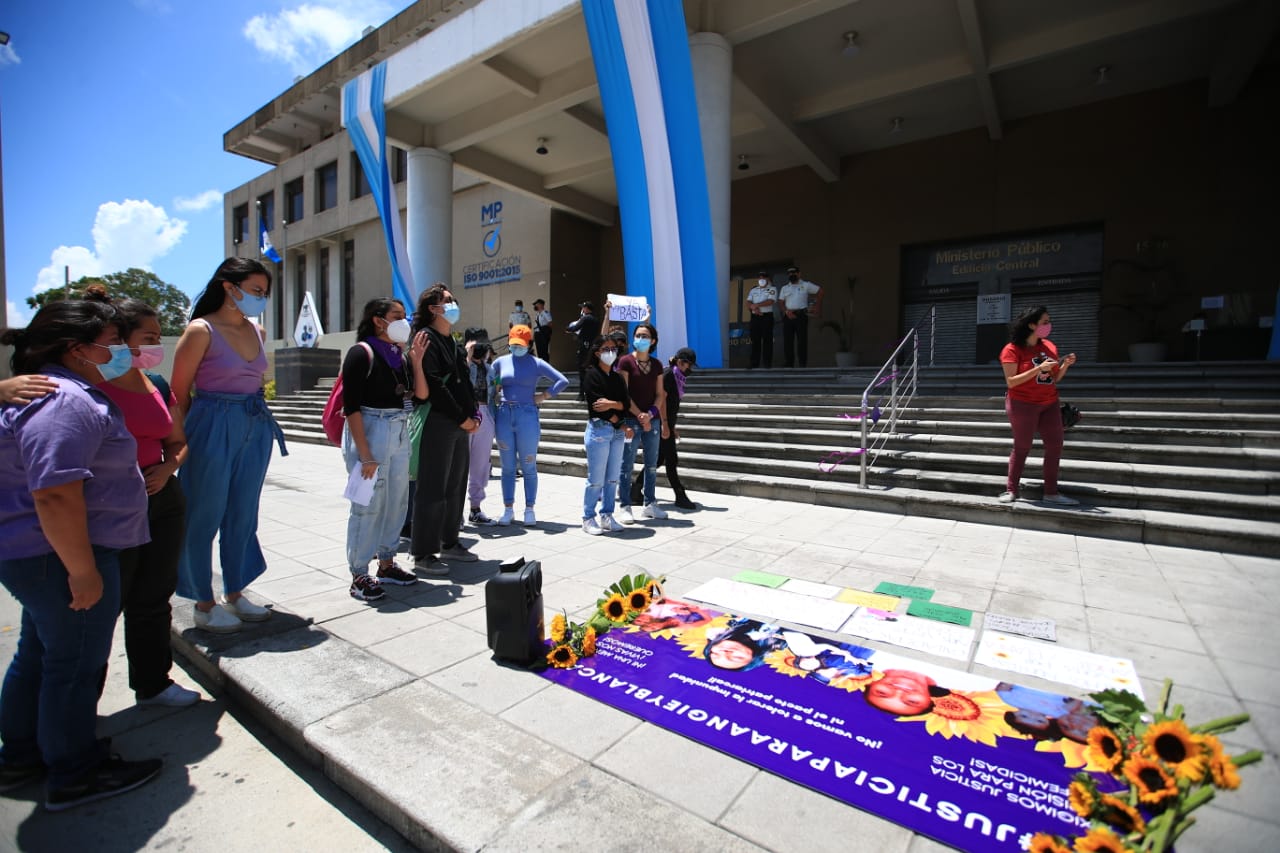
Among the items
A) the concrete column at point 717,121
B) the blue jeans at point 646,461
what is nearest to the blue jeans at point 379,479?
the blue jeans at point 646,461

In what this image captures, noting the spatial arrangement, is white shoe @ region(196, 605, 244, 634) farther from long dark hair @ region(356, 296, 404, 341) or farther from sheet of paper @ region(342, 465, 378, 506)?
long dark hair @ region(356, 296, 404, 341)

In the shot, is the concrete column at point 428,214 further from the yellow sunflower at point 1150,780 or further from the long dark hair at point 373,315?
the yellow sunflower at point 1150,780

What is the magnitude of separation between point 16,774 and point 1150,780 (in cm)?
363

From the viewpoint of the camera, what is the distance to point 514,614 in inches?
114

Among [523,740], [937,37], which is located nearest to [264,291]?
[523,740]

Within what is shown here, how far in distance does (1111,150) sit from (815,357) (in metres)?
7.55

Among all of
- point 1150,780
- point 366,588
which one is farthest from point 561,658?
point 1150,780

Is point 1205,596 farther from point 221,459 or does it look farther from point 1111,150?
point 1111,150

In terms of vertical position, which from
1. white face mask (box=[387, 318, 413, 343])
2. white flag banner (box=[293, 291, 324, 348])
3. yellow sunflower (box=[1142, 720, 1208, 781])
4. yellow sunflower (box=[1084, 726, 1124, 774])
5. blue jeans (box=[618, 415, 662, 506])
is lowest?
yellow sunflower (box=[1084, 726, 1124, 774])

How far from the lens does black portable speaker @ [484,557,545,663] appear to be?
2.90 m

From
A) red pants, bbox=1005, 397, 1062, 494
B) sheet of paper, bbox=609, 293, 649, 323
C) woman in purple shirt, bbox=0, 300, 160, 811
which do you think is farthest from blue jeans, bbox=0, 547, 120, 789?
sheet of paper, bbox=609, 293, 649, 323

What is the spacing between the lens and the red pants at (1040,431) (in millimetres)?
5828

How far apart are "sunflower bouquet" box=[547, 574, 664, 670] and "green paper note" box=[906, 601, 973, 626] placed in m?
1.48

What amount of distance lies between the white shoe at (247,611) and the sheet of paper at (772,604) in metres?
2.36
